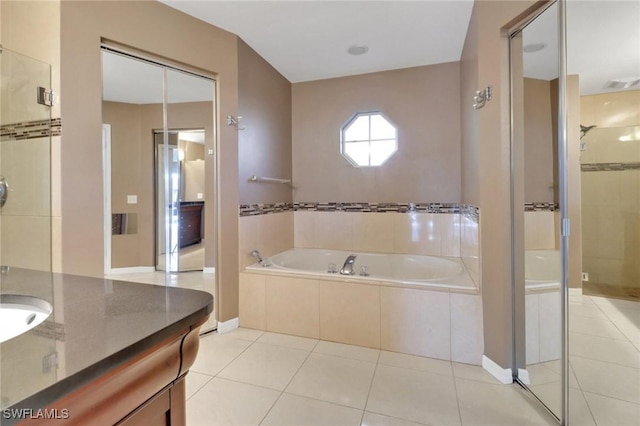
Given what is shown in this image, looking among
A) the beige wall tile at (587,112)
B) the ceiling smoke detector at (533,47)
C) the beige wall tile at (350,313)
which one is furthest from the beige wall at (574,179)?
the beige wall tile at (350,313)

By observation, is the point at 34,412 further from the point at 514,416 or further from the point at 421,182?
the point at 421,182

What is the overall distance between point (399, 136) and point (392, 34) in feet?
3.25

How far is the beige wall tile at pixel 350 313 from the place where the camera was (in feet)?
7.09

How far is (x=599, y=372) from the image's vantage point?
4.56ft

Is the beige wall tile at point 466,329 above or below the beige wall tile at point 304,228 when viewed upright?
below

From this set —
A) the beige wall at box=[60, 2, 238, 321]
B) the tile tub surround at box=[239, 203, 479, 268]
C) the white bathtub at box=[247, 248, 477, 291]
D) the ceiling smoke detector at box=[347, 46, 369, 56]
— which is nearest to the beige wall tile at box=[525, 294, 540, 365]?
the white bathtub at box=[247, 248, 477, 291]

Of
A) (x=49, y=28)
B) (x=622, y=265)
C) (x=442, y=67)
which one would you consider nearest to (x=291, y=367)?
(x=622, y=265)

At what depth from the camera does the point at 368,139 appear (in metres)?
3.26

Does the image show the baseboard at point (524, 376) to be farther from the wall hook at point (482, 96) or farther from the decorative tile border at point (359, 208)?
the wall hook at point (482, 96)

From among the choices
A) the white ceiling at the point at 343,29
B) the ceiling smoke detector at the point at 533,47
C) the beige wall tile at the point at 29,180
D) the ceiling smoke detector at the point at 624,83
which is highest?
the white ceiling at the point at 343,29

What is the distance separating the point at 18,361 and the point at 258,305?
2.08 metres

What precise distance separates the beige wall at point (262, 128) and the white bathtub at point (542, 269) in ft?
7.05

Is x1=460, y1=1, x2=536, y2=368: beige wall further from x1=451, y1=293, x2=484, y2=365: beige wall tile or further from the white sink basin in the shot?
the white sink basin

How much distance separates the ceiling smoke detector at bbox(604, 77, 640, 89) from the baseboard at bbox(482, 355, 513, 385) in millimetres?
1608
